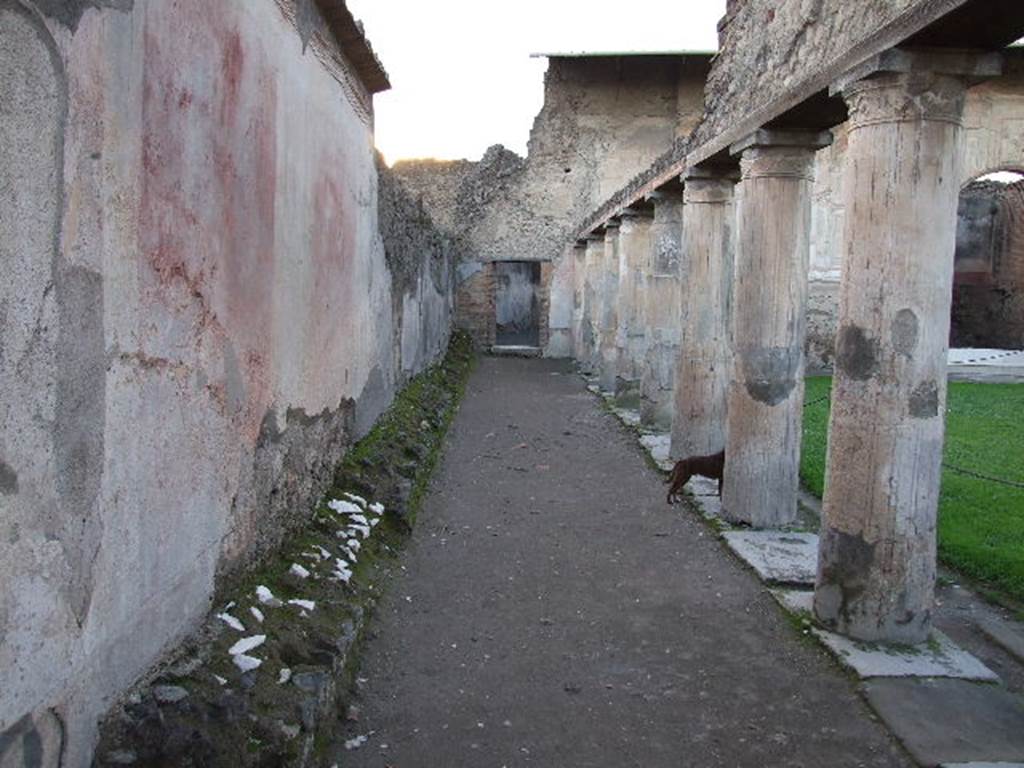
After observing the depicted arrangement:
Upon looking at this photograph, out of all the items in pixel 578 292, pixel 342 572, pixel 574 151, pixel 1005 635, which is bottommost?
pixel 1005 635

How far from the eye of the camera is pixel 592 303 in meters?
17.3

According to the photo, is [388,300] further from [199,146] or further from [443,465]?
[199,146]

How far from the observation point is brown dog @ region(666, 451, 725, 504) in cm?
680

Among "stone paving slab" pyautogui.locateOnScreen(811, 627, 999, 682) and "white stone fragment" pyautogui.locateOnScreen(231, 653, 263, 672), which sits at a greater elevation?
"white stone fragment" pyautogui.locateOnScreen(231, 653, 263, 672)

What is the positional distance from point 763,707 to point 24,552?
2.82m

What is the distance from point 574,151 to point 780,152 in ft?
53.0

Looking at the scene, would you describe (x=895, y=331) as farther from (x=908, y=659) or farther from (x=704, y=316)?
(x=704, y=316)

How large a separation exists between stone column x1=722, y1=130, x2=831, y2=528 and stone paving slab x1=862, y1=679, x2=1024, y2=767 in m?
2.39

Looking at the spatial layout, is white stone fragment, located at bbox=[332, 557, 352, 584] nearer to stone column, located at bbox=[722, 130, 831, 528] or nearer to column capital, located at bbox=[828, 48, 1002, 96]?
stone column, located at bbox=[722, 130, 831, 528]

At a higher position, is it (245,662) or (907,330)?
(907,330)

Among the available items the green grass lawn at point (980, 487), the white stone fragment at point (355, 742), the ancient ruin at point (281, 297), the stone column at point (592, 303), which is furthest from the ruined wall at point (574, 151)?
the white stone fragment at point (355, 742)

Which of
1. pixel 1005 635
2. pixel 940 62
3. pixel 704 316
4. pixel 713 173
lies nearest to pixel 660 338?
pixel 704 316

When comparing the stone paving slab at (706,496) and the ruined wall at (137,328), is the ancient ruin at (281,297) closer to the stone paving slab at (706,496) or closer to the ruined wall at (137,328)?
the ruined wall at (137,328)

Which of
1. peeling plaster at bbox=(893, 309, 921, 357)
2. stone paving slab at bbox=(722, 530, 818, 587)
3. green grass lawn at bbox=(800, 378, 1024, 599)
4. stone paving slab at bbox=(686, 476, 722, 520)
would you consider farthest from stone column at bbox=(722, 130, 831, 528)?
peeling plaster at bbox=(893, 309, 921, 357)
